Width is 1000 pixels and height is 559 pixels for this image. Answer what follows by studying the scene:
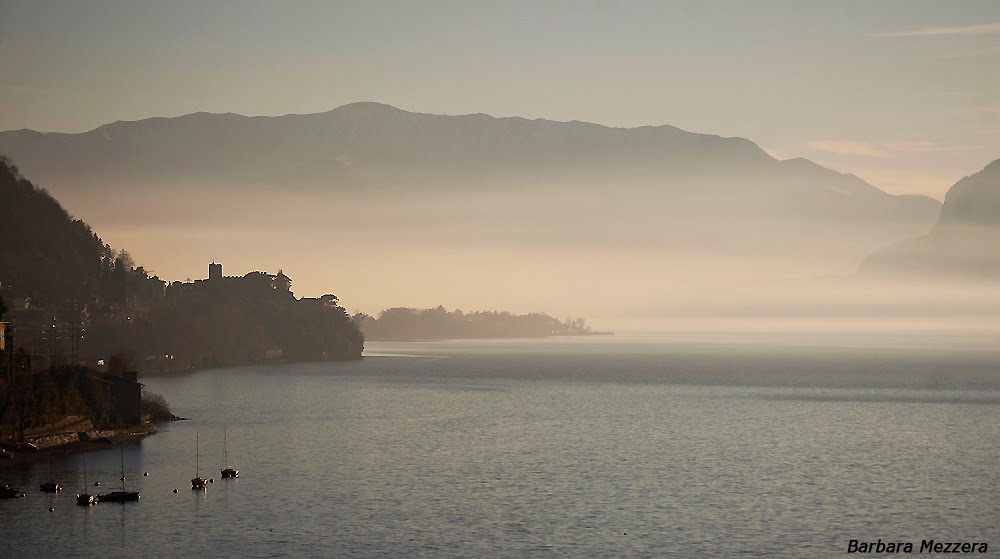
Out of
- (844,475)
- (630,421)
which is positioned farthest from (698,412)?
(844,475)

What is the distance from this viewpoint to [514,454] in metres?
123

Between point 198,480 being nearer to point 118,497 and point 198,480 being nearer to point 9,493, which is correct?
point 118,497

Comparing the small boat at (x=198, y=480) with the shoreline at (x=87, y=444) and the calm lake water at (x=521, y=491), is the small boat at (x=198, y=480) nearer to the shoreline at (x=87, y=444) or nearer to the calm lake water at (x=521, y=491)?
the calm lake water at (x=521, y=491)

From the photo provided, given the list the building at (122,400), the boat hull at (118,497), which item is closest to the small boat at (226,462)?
the building at (122,400)

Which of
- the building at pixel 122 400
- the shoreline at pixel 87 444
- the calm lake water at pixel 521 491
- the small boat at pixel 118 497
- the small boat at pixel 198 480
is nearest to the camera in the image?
the calm lake water at pixel 521 491

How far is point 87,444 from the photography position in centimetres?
11956

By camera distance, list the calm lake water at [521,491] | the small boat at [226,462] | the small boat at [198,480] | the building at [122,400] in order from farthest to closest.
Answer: the building at [122,400], the small boat at [226,462], the small boat at [198,480], the calm lake water at [521,491]

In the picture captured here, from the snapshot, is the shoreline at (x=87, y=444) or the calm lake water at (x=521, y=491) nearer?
the calm lake water at (x=521, y=491)

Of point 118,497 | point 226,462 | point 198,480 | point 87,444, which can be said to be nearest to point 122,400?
point 87,444

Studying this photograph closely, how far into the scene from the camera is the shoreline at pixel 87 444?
107 meters

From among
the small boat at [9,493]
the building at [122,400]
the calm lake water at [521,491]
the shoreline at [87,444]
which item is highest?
the building at [122,400]

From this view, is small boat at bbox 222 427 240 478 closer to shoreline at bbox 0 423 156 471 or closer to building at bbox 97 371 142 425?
shoreline at bbox 0 423 156 471

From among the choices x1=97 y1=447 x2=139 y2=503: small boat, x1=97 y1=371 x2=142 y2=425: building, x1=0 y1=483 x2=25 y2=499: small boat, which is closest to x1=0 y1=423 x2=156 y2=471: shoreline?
x1=97 y1=371 x2=142 y2=425: building

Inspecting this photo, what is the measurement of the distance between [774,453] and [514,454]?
2997 cm
